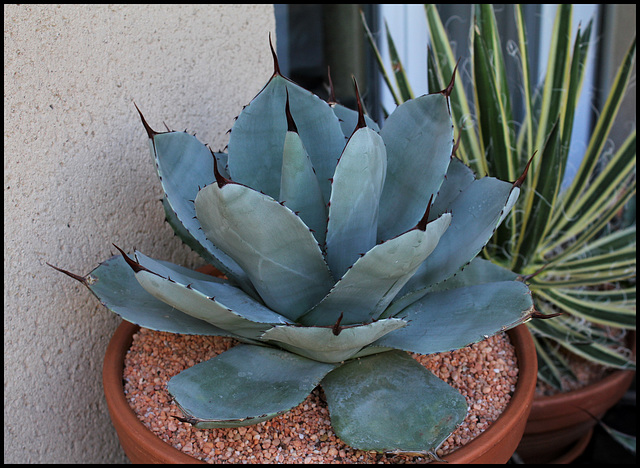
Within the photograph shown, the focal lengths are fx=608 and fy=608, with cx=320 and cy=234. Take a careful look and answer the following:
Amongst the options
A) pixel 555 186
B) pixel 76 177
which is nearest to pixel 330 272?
pixel 76 177

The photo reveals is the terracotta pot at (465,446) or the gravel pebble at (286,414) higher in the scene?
the terracotta pot at (465,446)

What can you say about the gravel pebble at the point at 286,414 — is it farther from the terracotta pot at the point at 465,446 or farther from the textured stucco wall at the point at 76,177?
the textured stucco wall at the point at 76,177

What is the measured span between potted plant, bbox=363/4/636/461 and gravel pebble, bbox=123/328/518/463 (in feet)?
0.94

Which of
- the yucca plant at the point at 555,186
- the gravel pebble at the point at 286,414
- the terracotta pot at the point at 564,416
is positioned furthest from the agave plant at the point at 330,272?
the terracotta pot at the point at 564,416

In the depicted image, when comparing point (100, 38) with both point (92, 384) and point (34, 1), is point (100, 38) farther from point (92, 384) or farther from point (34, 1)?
point (92, 384)

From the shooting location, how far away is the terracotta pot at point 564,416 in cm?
114

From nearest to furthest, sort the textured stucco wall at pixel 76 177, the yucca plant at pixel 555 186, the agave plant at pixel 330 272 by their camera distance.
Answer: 1. the agave plant at pixel 330 272
2. the textured stucco wall at pixel 76 177
3. the yucca plant at pixel 555 186

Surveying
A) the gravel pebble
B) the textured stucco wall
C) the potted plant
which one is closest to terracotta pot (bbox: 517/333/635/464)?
the potted plant

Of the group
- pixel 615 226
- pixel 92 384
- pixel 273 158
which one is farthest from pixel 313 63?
pixel 92 384

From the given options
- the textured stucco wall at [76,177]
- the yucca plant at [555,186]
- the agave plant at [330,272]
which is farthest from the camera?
the yucca plant at [555,186]

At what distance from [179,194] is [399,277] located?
12.0 inches

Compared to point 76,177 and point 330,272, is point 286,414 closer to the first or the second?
point 330,272

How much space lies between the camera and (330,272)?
734 millimetres

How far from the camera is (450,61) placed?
1.19 m
